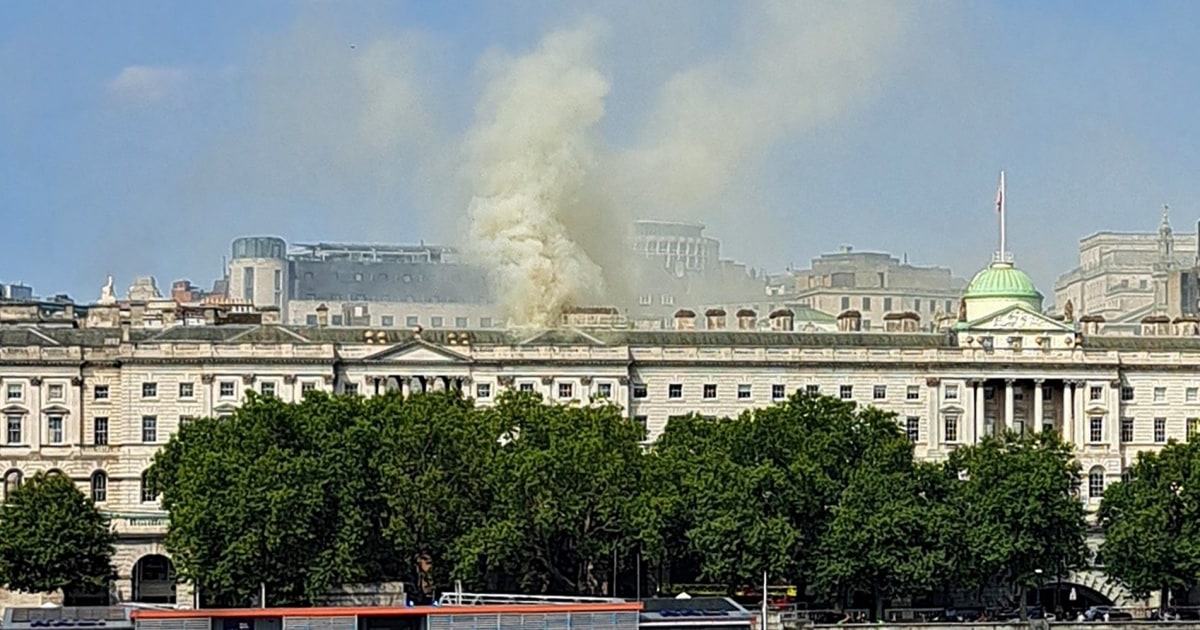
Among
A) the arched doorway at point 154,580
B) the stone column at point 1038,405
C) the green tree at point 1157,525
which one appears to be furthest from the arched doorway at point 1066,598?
the arched doorway at point 154,580

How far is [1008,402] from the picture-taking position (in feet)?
485

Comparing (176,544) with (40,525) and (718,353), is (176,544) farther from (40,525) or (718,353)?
(718,353)

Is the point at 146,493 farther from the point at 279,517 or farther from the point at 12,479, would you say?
the point at 279,517

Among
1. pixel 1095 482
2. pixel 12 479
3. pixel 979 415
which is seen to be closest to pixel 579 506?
pixel 979 415

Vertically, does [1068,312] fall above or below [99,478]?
above

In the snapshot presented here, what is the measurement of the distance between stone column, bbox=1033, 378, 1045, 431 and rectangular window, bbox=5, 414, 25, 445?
52523 mm

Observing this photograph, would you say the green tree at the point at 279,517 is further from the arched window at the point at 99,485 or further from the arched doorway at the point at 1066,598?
the arched doorway at the point at 1066,598

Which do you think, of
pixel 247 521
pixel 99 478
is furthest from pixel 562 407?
pixel 99 478

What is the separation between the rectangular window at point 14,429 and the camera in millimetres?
142500

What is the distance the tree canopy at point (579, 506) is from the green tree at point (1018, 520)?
9cm

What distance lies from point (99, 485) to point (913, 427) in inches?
1660

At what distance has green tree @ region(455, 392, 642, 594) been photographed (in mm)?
112938

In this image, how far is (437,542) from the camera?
373 feet

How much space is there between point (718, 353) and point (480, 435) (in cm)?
2969
